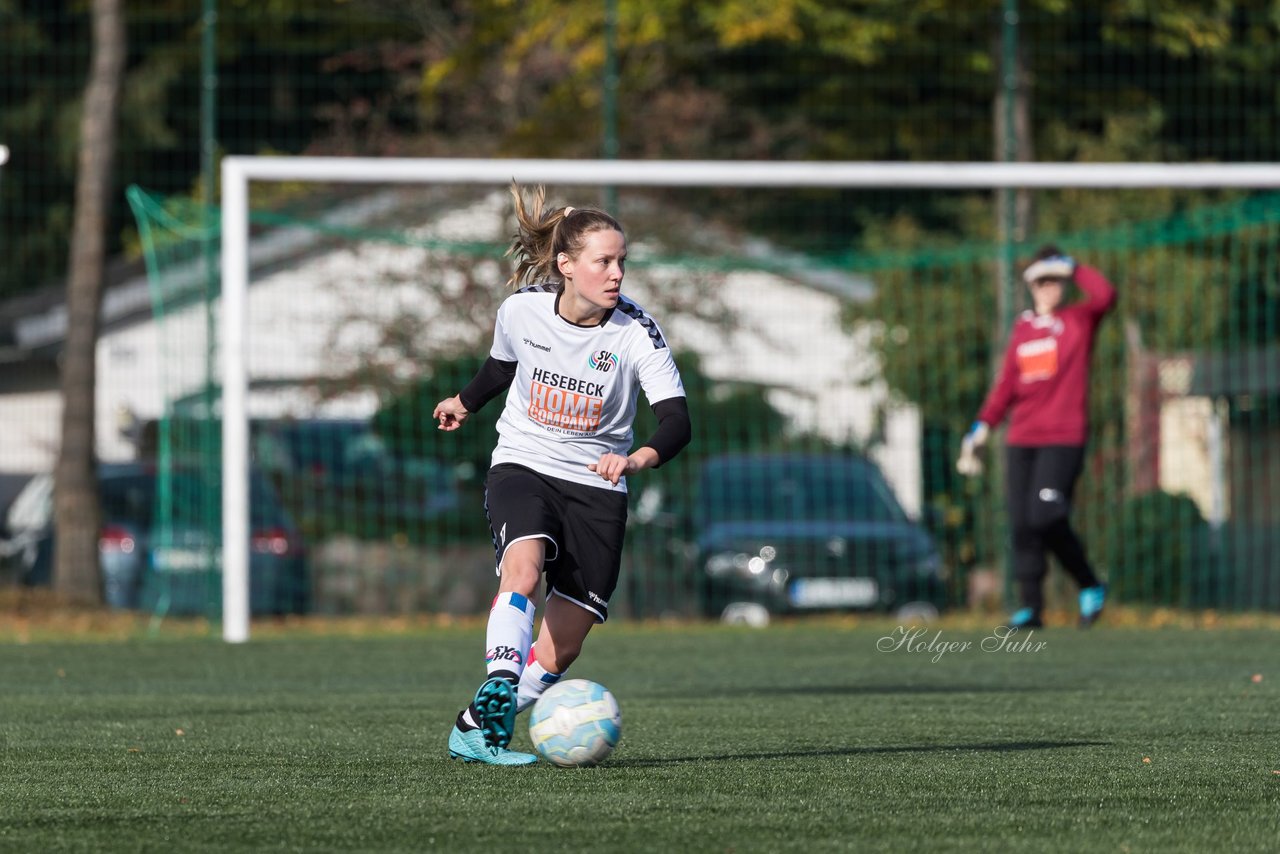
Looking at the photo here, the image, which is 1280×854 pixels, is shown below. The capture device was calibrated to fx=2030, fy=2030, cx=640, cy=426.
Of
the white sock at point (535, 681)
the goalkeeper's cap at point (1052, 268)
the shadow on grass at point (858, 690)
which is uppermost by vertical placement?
the goalkeeper's cap at point (1052, 268)

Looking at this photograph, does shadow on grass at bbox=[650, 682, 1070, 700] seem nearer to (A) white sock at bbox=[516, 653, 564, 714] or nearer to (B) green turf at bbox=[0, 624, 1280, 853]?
(B) green turf at bbox=[0, 624, 1280, 853]

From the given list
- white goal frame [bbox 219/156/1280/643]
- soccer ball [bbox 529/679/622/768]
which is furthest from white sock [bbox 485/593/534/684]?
white goal frame [bbox 219/156/1280/643]

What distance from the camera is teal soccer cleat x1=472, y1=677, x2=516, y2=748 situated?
5.12 meters

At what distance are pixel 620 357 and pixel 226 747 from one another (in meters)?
1.58

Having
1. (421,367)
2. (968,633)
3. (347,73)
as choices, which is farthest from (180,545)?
(347,73)

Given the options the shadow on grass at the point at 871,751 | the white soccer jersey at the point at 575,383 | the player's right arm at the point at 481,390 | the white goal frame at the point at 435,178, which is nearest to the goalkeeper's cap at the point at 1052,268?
the white goal frame at the point at 435,178

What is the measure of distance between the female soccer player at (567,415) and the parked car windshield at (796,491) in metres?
7.65

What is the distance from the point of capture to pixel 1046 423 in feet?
35.0

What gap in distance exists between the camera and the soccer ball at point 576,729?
17.1 feet

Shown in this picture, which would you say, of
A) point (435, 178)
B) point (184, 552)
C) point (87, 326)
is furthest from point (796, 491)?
point (87, 326)

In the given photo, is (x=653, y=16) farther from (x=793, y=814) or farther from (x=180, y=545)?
(x=793, y=814)

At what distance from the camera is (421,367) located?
14945mm

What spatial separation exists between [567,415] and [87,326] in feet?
30.7

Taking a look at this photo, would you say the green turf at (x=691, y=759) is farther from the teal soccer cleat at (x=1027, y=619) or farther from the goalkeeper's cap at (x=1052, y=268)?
the goalkeeper's cap at (x=1052, y=268)
